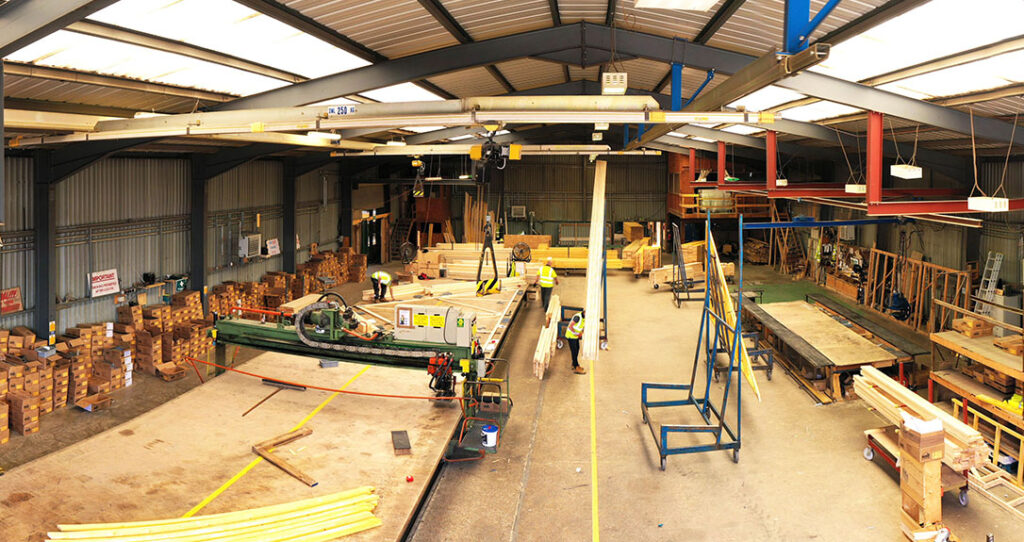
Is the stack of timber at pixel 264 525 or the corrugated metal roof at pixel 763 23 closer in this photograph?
the stack of timber at pixel 264 525

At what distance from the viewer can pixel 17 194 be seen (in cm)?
1179

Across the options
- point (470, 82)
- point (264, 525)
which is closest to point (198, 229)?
point (470, 82)

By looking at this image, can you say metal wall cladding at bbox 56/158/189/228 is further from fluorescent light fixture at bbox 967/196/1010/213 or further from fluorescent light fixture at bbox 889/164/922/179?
fluorescent light fixture at bbox 967/196/1010/213

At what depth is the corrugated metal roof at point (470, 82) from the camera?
1216cm

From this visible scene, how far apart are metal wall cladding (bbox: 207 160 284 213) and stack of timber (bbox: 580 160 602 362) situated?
985cm

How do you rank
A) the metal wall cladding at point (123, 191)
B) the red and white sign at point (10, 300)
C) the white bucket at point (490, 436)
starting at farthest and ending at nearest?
1. the metal wall cladding at point (123, 191)
2. the red and white sign at point (10, 300)
3. the white bucket at point (490, 436)

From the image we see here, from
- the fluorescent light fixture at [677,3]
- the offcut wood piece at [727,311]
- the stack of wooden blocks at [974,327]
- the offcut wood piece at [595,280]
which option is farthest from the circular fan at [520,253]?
the fluorescent light fixture at [677,3]

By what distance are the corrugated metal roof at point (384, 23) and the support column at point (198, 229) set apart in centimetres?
861

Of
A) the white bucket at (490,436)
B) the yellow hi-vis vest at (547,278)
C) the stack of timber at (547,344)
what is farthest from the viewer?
the yellow hi-vis vest at (547,278)

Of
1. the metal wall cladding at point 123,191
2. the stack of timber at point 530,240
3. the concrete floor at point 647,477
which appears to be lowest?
the concrete floor at point 647,477

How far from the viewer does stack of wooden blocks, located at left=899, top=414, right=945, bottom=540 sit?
23.6 feet

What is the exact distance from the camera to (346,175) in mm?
26125

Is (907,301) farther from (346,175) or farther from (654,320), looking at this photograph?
(346,175)

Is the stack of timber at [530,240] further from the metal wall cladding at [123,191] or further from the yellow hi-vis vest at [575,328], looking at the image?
the metal wall cladding at [123,191]
